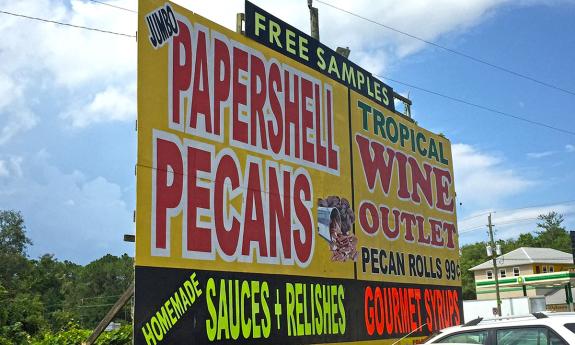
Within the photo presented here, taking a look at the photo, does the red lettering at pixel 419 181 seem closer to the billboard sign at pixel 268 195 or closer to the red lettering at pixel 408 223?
the billboard sign at pixel 268 195

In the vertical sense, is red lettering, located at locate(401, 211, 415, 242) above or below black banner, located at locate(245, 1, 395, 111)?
below

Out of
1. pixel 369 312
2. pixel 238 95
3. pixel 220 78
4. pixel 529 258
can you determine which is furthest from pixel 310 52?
pixel 529 258

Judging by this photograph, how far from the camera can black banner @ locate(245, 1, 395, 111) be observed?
9133 mm

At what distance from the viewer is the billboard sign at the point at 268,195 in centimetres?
714

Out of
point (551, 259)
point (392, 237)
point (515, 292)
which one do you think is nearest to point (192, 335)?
point (392, 237)

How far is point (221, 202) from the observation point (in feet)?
25.8

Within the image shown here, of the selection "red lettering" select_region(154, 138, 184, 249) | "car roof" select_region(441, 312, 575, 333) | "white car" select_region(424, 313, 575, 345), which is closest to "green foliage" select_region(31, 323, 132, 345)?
"red lettering" select_region(154, 138, 184, 249)

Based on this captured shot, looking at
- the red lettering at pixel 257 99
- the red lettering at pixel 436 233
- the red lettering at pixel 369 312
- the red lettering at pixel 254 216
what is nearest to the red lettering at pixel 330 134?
the red lettering at pixel 257 99

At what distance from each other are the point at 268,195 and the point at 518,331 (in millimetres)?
3664

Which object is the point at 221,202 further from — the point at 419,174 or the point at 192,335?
the point at 419,174

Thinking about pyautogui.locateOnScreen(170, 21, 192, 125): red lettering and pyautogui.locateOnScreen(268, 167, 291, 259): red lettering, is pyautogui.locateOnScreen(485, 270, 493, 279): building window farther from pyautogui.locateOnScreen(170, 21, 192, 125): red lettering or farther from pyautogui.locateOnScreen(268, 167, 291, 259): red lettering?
pyautogui.locateOnScreen(170, 21, 192, 125): red lettering

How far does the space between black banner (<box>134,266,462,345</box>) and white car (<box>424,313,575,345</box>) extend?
1.72m

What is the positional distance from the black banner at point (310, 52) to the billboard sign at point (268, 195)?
3 cm

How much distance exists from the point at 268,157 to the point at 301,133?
93 centimetres
